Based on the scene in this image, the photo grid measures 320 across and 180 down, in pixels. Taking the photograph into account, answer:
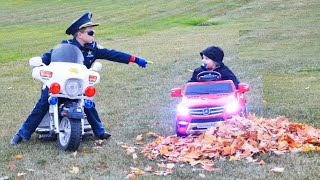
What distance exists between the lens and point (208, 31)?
25719 mm

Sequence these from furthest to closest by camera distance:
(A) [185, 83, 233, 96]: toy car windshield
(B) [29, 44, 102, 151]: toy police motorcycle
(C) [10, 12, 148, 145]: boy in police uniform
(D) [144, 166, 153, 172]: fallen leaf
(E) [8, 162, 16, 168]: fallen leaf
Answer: (A) [185, 83, 233, 96]: toy car windshield, (C) [10, 12, 148, 145]: boy in police uniform, (B) [29, 44, 102, 151]: toy police motorcycle, (E) [8, 162, 16, 168]: fallen leaf, (D) [144, 166, 153, 172]: fallen leaf

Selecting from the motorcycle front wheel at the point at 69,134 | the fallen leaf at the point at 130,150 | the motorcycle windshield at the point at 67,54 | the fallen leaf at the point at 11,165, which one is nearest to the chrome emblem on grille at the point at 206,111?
the fallen leaf at the point at 130,150

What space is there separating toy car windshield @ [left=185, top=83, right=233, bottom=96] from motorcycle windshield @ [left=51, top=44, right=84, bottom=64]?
1.52 m

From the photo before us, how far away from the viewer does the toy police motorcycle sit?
734 cm

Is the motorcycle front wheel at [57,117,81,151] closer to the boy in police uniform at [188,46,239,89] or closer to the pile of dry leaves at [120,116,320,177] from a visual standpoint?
the pile of dry leaves at [120,116,320,177]

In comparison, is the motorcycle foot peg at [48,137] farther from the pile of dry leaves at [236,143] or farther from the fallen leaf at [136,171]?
the fallen leaf at [136,171]

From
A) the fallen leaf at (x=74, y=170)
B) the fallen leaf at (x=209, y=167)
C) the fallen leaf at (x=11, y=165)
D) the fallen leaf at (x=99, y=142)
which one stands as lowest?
the fallen leaf at (x=99, y=142)

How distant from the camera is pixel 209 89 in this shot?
8125 millimetres

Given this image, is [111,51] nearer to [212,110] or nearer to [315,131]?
[212,110]

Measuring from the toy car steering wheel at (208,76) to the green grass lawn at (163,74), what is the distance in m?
0.86

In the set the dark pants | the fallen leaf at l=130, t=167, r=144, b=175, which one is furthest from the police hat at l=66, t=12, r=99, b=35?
the fallen leaf at l=130, t=167, r=144, b=175

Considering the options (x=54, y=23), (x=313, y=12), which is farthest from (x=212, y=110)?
(x=54, y=23)

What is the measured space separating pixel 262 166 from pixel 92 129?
109 inches

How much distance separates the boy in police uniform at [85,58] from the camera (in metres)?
7.89
